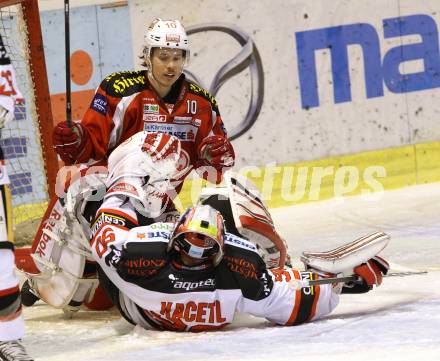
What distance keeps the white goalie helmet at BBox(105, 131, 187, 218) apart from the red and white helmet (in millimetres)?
384

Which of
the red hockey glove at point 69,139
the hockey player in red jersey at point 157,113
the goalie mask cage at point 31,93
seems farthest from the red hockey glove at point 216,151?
the goalie mask cage at point 31,93

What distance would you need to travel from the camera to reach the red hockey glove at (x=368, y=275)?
4.02 m

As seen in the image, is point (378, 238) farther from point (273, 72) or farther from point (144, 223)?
point (273, 72)

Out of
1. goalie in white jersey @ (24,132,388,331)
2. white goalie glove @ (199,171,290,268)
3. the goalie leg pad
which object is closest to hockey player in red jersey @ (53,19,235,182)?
white goalie glove @ (199,171,290,268)

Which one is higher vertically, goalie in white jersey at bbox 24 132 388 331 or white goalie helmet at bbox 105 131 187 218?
white goalie helmet at bbox 105 131 187 218

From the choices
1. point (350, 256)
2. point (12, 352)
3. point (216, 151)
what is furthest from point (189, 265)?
point (216, 151)

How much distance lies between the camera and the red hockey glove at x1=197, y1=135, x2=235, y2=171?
4598 mm

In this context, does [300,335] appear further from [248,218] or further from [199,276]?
[248,218]

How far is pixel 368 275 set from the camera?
4023 mm

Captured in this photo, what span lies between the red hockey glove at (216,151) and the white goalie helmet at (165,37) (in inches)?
16.1

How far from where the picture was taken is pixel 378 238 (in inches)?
Result: 157

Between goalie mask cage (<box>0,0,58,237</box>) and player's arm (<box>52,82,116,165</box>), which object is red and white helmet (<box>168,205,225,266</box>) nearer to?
player's arm (<box>52,82,116,165</box>)

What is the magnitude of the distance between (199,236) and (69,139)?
1012 mm

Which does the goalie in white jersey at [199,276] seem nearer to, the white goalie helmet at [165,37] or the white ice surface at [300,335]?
the white ice surface at [300,335]
